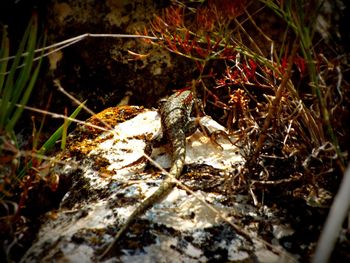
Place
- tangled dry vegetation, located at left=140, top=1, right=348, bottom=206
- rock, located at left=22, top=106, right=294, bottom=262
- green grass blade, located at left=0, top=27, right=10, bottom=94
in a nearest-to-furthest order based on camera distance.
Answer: rock, located at left=22, top=106, right=294, bottom=262
tangled dry vegetation, located at left=140, top=1, right=348, bottom=206
green grass blade, located at left=0, top=27, right=10, bottom=94

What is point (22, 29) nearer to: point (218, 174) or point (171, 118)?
point (171, 118)

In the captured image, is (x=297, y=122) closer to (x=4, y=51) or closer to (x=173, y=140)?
(x=173, y=140)

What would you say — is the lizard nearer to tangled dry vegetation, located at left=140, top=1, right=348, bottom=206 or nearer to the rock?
the rock

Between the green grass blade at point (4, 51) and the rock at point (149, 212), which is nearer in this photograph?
the rock at point (149, 212)

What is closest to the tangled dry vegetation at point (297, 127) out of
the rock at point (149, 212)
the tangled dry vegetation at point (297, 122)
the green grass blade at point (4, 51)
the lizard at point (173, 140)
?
the tangled dry vegetation at point (297, 122)

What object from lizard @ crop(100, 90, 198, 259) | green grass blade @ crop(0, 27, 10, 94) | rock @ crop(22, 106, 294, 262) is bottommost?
rock @ crop(22, 106, 294, 262)

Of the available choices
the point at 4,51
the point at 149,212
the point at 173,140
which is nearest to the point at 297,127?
the point at 173,140

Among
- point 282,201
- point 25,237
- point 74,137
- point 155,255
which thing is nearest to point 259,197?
point 282,201

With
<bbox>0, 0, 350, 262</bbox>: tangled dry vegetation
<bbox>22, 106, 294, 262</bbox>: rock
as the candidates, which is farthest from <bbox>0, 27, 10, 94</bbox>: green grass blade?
<bbox>0, 0, 350, 262</bbox>: tangled dry vegetation

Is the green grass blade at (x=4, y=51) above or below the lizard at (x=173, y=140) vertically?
above

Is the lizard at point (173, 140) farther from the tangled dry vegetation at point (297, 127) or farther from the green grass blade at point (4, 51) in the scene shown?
the green grass blade at point (4, 51)

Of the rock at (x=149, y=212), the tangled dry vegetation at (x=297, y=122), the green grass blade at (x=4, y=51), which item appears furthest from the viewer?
the green grass blade at (x=4, y=51)
